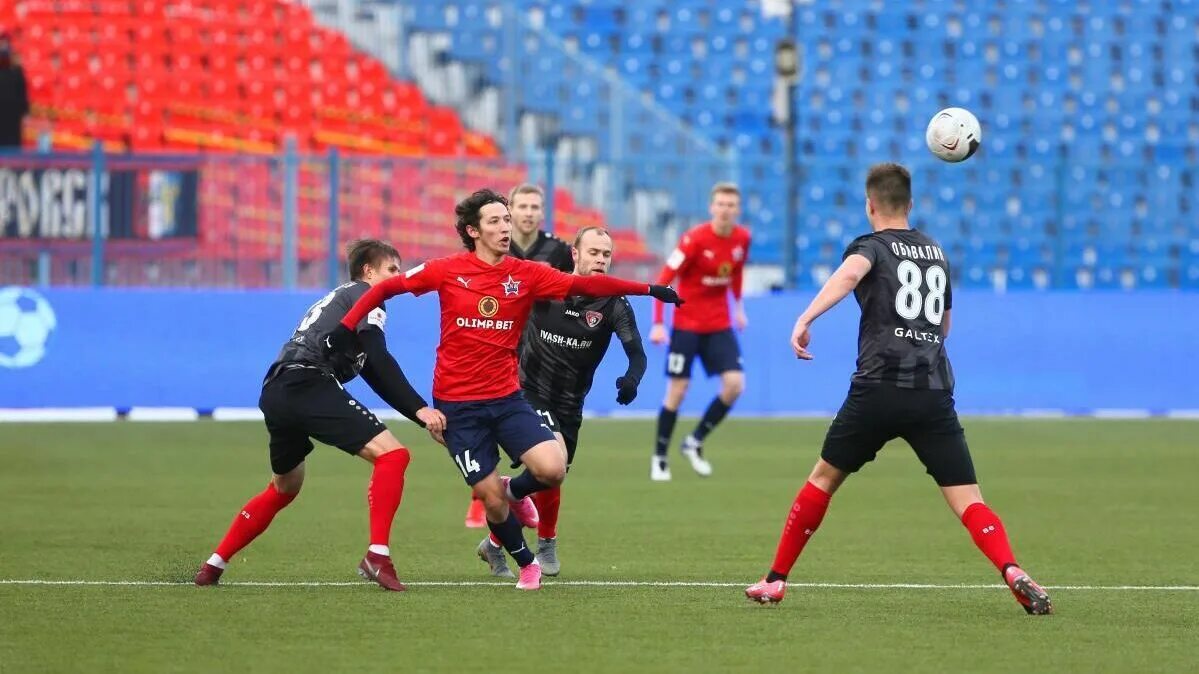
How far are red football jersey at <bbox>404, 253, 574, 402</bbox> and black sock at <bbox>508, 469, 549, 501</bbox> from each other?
28.9 inches

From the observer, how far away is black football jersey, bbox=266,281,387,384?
8.36 m

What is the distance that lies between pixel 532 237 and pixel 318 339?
2743mm

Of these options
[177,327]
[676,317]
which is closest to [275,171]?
[177,327]

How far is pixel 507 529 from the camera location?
27.2 feet

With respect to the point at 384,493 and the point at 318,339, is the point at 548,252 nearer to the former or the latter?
the point at 318,339

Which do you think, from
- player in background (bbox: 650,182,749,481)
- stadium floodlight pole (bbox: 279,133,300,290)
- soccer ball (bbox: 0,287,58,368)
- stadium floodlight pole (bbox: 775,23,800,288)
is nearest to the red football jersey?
player in background (bbox: 650,182,749,481)

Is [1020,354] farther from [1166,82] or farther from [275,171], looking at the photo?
[1166,82]

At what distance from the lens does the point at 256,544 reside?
1006 centimetres

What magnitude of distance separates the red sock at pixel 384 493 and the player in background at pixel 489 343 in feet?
0.86

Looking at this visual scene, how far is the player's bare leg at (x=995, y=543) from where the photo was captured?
24.1ft

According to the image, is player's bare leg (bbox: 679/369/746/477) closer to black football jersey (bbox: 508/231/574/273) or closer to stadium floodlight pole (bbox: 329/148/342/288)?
black football jersey (bbox: 508/231/574/273)

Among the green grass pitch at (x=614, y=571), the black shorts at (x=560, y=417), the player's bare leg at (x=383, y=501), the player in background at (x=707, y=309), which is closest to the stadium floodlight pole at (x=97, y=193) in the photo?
the green grass pitch at (x=614, y=571)

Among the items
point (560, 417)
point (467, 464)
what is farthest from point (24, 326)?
point (467, 464)

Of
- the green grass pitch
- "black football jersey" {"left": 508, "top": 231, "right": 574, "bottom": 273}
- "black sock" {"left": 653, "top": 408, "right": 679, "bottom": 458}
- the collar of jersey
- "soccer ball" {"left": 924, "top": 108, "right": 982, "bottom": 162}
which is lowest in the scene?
the green grass pitch
